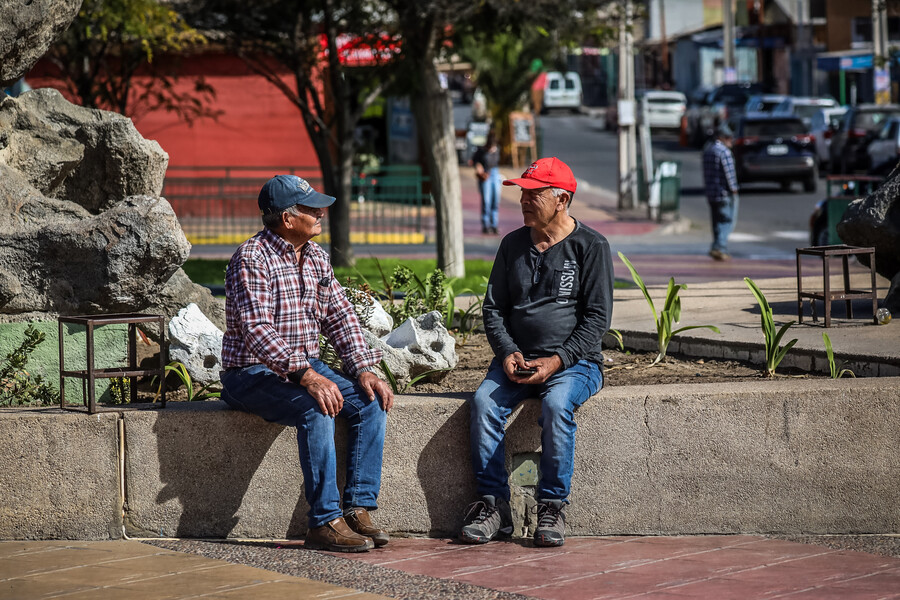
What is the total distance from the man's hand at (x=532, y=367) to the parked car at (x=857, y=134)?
77.5 feet

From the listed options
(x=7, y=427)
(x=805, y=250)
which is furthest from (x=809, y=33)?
(x=7, y=427)

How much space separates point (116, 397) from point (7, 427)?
1.06 m

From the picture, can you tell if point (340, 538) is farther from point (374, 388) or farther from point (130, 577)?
point (130, 577)

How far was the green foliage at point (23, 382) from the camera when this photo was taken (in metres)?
5.80

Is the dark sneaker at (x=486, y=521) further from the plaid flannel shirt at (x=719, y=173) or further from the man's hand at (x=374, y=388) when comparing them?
the plaid flannel shirt at (x=719, y=173)

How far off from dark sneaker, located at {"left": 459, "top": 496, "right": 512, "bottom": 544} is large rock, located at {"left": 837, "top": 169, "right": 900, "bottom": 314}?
3872mm

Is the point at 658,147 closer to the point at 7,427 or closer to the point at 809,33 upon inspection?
the point at 809,33

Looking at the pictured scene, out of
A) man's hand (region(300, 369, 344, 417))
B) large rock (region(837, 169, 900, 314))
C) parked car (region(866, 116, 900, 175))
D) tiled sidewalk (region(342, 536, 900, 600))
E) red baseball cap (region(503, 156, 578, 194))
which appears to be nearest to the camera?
tiled sidewalk (region(342, 536, 900, 600))

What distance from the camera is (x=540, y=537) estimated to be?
4.92 m

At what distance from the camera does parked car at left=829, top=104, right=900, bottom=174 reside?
2737 cm

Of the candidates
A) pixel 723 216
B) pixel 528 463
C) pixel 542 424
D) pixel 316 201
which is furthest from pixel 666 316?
pixel 723 216

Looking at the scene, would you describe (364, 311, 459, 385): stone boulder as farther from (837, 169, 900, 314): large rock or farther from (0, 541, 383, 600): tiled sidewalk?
(837, 169, 900, 314): large rock

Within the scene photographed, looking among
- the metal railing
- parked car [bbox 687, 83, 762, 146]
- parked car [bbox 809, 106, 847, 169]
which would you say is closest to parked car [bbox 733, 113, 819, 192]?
parked car [bbox 809, 106, 847, 169]

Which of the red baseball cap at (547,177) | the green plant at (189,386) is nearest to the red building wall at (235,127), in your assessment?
the green plant at (189,386)
